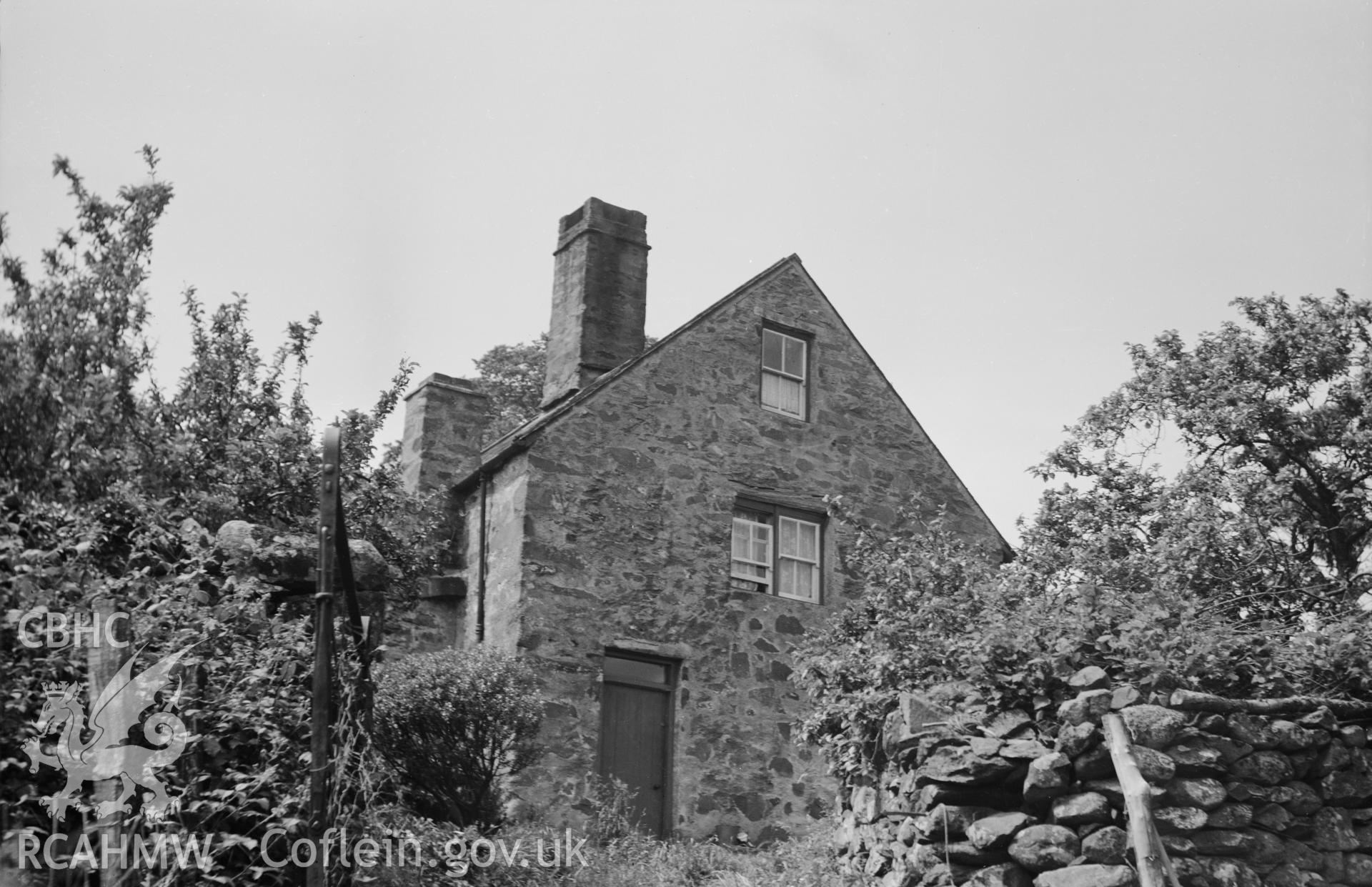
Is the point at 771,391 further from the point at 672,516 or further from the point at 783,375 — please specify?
the point at 672,516

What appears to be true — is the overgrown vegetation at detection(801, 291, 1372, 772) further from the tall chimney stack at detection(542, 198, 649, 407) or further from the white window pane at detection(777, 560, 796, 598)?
the tall chimney stack at detection(542, 198, 649, 407)

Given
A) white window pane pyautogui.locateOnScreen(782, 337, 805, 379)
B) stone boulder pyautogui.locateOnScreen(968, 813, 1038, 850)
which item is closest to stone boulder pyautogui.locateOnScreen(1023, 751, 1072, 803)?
stone boulder pyautogui.locateOnScreen(968, 813, 1038, 850)

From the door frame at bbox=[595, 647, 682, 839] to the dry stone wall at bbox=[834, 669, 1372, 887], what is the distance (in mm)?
5714

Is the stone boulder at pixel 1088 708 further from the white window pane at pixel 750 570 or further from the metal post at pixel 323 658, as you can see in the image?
the white window pane at pixel 750 570

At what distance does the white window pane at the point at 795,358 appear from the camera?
16.8m

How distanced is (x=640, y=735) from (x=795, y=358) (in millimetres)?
5135

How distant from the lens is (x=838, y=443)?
1677 centimetres

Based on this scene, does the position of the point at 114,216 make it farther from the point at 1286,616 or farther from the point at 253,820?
the point at 1286,616

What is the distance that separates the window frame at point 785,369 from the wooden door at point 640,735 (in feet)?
11.8

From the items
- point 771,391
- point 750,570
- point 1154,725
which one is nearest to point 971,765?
point 1154,725

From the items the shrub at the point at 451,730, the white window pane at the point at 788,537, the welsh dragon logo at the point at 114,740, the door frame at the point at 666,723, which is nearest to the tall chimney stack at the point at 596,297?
the white window pane at the point at 788,537

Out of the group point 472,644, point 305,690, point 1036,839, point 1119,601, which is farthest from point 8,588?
point 472,644

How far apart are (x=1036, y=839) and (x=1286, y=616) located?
3.59 m

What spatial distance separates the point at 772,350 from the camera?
55.0ft
